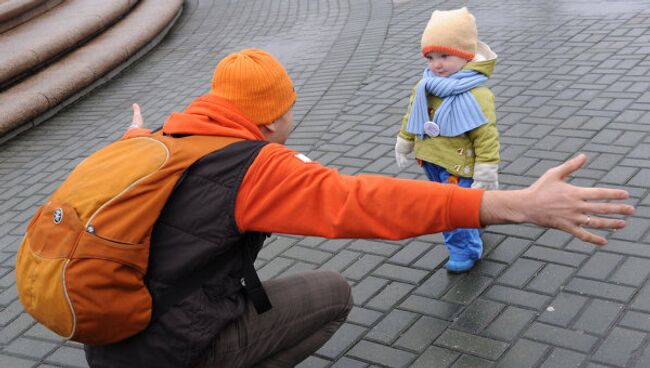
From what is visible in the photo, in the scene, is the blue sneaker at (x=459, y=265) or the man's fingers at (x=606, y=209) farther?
the blue sneaker at (x=459, y=265)

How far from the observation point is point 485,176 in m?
3.67

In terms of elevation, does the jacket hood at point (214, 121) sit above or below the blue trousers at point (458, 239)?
above

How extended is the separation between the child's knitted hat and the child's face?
0.09 ft

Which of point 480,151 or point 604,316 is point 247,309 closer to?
point 480,151

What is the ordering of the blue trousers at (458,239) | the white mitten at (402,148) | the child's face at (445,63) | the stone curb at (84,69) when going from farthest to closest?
the stone curb at (84,69)
the white mitten at (402,148)
the blue trousers at (458,239)
the child's face at (445,63)

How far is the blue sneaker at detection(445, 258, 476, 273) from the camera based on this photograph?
4105 mm

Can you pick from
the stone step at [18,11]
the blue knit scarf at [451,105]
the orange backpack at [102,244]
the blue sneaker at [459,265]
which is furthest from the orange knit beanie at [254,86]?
the stone step at [18,11]

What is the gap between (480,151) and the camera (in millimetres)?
3719

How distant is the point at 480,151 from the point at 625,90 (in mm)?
3250

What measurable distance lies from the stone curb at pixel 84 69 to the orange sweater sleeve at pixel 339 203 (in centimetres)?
604

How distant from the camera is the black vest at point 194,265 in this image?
7.88 feet

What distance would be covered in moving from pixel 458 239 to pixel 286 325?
1.45m

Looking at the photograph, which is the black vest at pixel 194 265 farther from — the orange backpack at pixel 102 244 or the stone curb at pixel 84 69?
the stone curb at pixel 84 69

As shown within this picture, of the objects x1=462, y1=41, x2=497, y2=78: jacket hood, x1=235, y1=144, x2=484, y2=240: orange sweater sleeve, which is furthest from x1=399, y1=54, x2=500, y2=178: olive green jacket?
x1=235, y1=144, x2=484, y2=240: orange sweater sleeve
